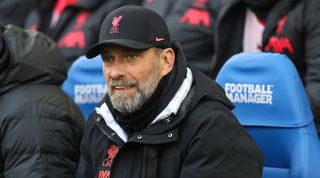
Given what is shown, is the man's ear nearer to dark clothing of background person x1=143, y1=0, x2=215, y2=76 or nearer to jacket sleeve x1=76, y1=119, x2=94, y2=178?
jacket sleeve x1=76, y1=119, x2=94, y2=178

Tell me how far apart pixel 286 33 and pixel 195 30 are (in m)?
0.94

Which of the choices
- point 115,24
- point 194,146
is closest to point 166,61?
point 115,24

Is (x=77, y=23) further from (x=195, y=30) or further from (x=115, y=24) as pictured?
(x=115, y=24)

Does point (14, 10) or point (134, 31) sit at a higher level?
point (134, 31)

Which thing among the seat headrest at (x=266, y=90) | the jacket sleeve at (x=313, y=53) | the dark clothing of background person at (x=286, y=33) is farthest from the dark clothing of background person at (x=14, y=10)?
the seat headrest at (x=266, y=90)

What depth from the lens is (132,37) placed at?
11.0 feet

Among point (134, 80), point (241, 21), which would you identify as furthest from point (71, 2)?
point (134, 80)

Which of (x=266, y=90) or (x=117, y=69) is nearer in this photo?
(x=117, y=69)

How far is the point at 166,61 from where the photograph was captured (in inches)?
135

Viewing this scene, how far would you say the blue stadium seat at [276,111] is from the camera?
3678 mm

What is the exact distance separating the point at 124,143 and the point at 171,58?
1.41 ft

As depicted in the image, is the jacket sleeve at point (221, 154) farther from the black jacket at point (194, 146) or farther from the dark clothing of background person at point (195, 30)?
the dark clothing of background person at point (195, 30)

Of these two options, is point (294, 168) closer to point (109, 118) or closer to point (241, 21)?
point (109, 118)

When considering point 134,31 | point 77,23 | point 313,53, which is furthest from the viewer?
point 77,23
